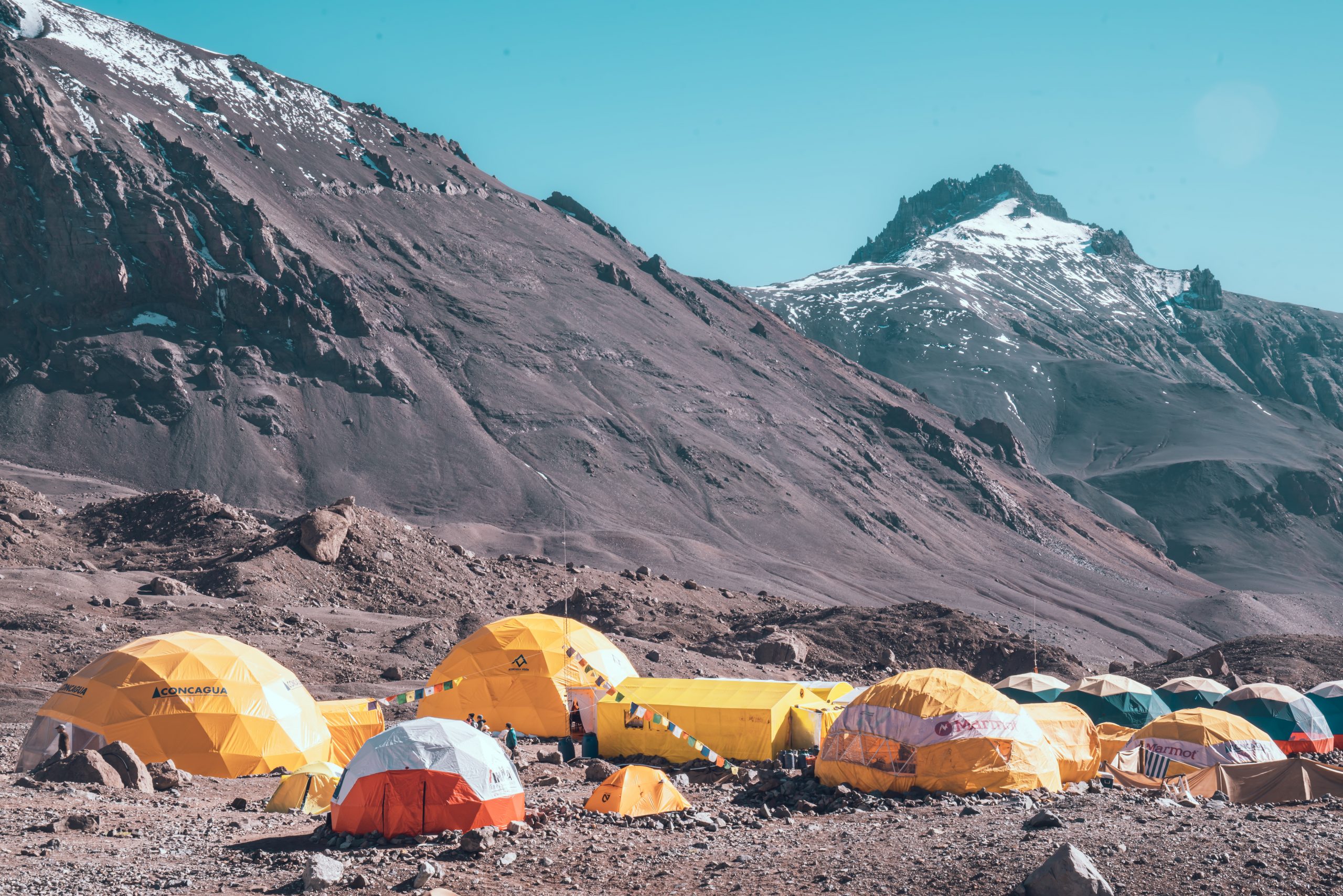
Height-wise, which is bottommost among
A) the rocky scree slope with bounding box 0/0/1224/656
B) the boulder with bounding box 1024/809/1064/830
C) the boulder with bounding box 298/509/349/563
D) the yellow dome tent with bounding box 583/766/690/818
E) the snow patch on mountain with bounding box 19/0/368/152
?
the yellow dome tent with bounding box 583/766/690/818

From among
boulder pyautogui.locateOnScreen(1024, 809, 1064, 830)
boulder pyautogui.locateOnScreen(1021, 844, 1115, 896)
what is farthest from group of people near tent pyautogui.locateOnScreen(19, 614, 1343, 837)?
boulder pyautogui.locateOnScreen(1021, 844, 1115, 896)

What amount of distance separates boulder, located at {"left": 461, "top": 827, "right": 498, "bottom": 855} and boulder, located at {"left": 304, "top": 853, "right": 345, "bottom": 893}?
1357mm

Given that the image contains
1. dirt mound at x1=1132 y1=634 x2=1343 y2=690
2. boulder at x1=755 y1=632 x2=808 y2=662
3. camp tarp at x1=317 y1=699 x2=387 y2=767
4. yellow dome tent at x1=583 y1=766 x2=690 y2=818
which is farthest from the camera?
dirt mound at x1=1132 y1=634 x2=1343 y2=690

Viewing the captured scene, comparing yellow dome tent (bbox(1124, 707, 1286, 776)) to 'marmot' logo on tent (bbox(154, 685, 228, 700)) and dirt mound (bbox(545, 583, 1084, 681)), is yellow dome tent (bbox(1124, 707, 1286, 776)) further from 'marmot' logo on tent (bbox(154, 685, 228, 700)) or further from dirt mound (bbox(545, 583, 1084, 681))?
'marmot' logo on tent (bbox(154, 685, 228, 700))

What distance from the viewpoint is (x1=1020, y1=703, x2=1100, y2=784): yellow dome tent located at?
1859 centimetres

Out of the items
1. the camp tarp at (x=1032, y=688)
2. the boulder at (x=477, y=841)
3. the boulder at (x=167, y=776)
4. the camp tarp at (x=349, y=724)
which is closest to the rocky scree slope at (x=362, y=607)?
the camp tarp at (x=1032, y=688)

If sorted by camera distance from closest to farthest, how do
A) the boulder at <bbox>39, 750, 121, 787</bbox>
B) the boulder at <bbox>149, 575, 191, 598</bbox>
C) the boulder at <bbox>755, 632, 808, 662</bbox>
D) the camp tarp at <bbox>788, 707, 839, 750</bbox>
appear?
the boulder at <bbox>39, 750, 121, 787</bbox>, the camp tarp at <bbox>788, 707, 839, 750</bbox>, the boulder at <bbox>149, 575, 191, 598</bbox>, the boulder at <bbox>755, 632, 808, 662</bbox>

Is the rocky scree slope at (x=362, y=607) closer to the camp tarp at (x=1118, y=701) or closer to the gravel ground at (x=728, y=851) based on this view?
the camp tarp at (x=1118, y=701)

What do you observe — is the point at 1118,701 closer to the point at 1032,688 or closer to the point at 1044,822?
the point at 1032,688

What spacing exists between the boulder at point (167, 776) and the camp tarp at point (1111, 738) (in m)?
15.0

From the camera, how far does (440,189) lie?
116 m

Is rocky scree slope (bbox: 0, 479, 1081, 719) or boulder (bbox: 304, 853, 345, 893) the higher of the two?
rocky scree slope (bbox: 0, 479, 1081, 719)

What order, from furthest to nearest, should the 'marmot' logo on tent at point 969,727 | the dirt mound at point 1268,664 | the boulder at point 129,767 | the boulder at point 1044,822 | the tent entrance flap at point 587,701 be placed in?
the dirt mound at point 1268,664, the tent entrance flap at point 587,701, the boulder at point 129,767, the 'marmot' logo on tent at point 969,727, the boulder at point 1044,822

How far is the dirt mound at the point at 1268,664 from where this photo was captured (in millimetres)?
38688
